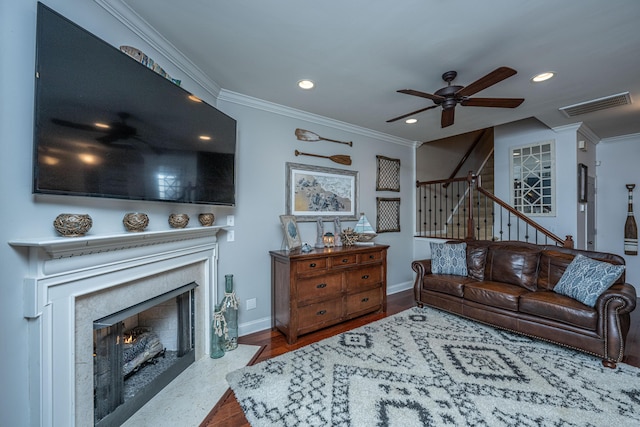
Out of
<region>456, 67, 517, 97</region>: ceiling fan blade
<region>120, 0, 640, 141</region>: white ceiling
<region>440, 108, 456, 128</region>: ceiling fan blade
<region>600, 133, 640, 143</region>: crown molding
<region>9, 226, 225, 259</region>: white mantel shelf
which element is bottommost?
<region>9, 226, 225, 259</region>: white mantel shelf

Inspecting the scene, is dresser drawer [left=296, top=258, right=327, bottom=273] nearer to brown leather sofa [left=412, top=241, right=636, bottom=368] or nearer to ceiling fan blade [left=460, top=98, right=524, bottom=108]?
brown leather sofa [left=412, top=241, right=636, bottom=368]

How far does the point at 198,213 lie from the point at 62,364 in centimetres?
133

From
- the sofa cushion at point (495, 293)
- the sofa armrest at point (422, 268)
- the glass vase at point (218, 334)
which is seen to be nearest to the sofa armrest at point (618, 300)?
the sofa cushion at point (495, 293)

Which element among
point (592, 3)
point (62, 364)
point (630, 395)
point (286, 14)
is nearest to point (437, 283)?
point (630, 395)

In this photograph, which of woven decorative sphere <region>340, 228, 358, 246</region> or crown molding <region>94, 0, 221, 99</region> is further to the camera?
woven decorative sphere <region>340, 228, 358, 246</region>

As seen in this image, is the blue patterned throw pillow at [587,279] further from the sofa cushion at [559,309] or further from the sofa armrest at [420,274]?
the sofa armrest at [420,274]

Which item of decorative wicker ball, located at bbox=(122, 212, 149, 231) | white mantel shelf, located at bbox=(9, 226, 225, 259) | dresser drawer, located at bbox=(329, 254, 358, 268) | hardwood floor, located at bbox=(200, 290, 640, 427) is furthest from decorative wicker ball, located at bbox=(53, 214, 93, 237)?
dresser drawer, located at bbox=(329, 254, 358, 268)

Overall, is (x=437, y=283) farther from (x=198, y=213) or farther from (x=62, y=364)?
(x=62, y=364)

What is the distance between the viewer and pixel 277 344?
2.72 m

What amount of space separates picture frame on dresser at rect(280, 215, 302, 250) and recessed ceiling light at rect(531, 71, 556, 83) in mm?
2725

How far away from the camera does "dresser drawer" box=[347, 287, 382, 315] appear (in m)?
3.23

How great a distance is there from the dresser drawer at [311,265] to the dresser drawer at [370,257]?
Answer: 0.56 metres

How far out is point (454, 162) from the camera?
589 centimetres

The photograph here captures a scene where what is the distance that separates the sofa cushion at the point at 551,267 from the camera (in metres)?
2.92
